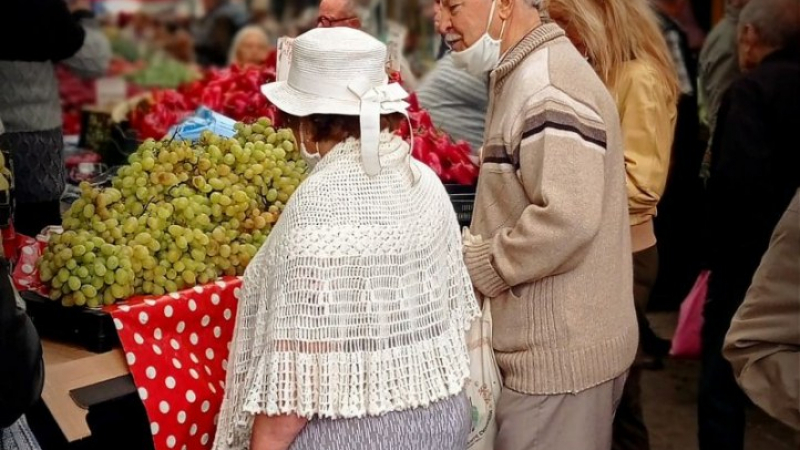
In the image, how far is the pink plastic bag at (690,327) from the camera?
493 cm

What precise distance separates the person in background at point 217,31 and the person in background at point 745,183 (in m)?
6.86

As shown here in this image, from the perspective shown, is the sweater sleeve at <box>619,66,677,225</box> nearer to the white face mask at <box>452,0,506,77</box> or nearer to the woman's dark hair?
the white face mask at <box>452,0,506,77</box>

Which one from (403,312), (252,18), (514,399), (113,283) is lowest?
(252,18)

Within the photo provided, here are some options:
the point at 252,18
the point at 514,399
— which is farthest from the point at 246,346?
the point at 252,18

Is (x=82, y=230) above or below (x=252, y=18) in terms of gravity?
above

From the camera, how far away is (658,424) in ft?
15.3

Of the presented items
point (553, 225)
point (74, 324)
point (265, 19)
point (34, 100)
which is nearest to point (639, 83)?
point (553, 225)

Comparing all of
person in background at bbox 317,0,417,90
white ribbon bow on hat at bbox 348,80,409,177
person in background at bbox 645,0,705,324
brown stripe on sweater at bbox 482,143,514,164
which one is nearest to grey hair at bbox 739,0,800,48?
person in background at bbox 645,0,705,324

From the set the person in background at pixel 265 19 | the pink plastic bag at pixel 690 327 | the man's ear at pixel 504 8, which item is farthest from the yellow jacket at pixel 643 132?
the person in background at pixel 265 19

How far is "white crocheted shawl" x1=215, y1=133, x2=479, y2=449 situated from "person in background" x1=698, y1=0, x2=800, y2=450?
1.85m

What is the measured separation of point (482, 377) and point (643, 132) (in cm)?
106

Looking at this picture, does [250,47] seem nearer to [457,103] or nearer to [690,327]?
[457,103]

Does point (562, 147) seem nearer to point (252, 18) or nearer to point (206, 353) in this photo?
point (206, 353)

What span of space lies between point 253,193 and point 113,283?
1.48 feet
